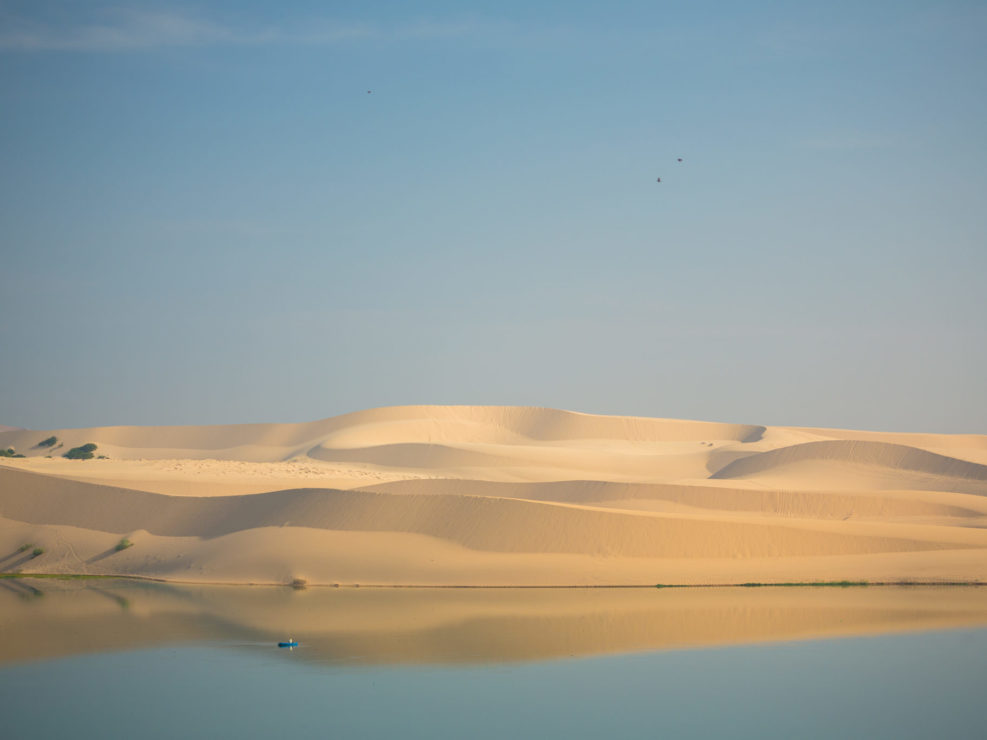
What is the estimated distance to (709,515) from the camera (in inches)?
1224

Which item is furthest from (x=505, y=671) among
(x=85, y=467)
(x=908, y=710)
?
(x=85, y=467)

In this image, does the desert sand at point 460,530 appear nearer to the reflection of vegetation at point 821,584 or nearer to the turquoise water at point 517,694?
the reflection of vegetation at point 821,584

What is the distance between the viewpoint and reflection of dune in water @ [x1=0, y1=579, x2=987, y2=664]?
1783 centimetres

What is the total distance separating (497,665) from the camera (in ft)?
54.0

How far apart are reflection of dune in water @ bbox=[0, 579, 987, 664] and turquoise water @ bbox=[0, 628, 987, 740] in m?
0.78

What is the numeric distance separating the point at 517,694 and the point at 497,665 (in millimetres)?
1750

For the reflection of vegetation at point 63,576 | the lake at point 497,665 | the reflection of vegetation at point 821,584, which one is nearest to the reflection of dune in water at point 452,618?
the lake at point 497,665

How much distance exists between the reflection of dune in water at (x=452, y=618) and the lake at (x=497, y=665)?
0.07 m

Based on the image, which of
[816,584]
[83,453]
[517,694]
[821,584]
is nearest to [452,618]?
[517,694]

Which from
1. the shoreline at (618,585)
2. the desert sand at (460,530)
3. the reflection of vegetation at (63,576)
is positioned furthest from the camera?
the reflection of vegetation at (63,576)

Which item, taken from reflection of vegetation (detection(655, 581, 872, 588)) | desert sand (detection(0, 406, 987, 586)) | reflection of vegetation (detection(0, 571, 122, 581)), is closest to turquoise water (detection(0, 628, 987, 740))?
reflection of vegetation (detection(655, 581, 872, 588))

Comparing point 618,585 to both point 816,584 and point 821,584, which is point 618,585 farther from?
point 821,584

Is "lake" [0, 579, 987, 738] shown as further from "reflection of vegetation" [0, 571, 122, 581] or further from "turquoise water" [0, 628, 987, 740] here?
"reflection of vegetation" [0, 571, 122, 581]

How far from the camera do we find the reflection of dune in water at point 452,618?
58.5 ft
